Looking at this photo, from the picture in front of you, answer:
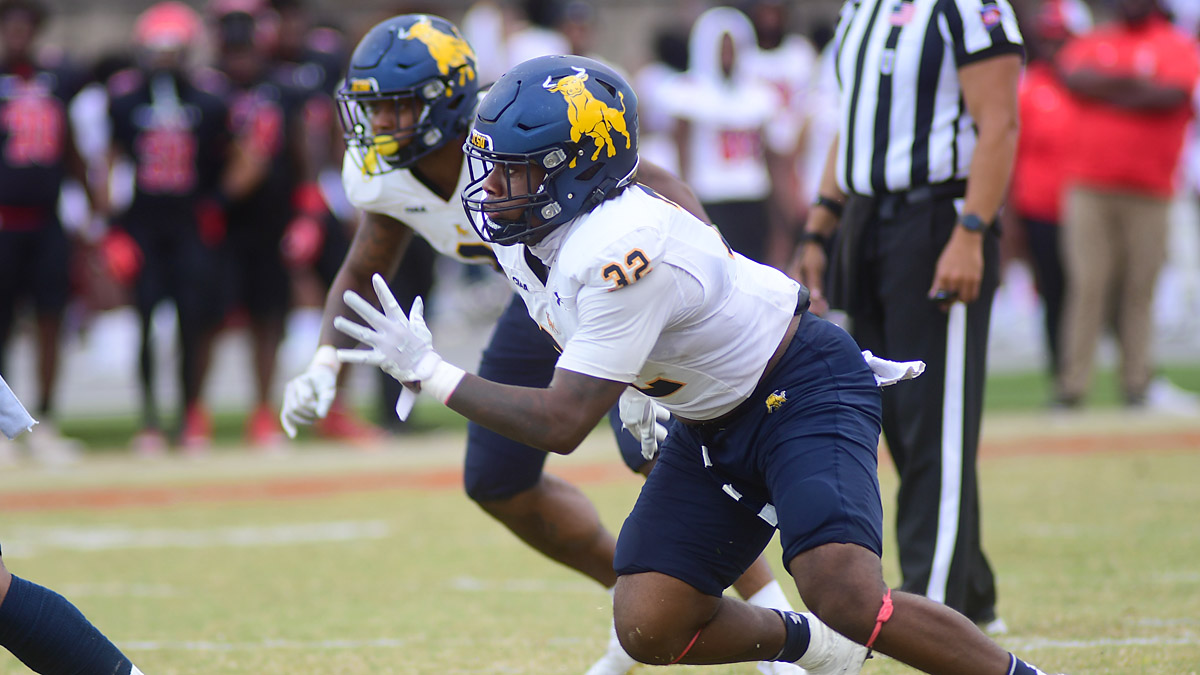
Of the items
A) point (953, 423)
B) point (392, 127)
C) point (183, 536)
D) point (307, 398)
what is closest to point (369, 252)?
point (392, 127)

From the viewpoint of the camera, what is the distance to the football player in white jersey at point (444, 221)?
398cm

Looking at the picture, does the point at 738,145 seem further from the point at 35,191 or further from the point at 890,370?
the point at 890,370

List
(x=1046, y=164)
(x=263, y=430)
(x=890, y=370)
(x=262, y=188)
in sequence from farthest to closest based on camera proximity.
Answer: (x=1046, y=164)
(x=262, y=188)
(x=263, y=430)
(x=890, y=370)

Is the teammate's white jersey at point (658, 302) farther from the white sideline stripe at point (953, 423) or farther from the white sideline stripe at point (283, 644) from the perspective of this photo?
the white sideline stripe at point (283, 644)

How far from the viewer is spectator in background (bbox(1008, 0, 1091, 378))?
31.6 ft

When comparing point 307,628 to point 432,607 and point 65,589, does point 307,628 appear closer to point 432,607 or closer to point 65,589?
point 432,607

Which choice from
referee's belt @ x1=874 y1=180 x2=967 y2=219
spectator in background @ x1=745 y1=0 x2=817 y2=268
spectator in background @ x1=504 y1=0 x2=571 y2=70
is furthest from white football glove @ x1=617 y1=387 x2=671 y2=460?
spectator in background @ x1=504 y1=0 x2=571 y2=70

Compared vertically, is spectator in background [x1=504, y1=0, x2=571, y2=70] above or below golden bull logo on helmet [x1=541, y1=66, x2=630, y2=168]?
below

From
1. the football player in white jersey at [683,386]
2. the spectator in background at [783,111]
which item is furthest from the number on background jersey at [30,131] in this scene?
the football player in white jersey at [683,386]

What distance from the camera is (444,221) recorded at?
4164mm

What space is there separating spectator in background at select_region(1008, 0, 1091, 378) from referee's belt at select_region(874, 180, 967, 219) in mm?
5767

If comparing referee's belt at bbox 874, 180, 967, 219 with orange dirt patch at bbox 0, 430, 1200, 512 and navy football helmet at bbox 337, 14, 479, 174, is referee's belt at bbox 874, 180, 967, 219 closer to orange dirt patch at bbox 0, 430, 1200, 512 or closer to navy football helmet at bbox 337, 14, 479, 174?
navy football helmet at bbox 337, 14, 479, 174

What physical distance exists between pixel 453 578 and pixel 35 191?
4663 millimetres

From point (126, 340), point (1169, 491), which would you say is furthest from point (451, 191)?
point (126, 340)
